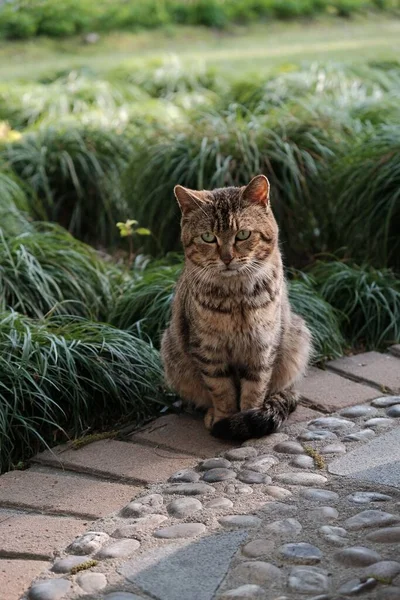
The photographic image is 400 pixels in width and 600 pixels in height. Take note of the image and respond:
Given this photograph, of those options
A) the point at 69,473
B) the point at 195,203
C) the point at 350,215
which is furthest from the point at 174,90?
the point at 69,473

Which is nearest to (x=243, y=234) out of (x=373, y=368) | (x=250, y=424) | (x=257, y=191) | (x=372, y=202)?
(x=257, y=191)

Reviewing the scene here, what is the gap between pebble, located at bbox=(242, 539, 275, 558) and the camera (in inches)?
113

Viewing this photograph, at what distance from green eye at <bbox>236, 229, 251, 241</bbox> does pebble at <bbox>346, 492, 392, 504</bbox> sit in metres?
1.15

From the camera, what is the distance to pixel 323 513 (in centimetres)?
312

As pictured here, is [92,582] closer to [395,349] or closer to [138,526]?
[138,526]

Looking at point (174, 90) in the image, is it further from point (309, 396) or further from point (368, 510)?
point (368, 510)

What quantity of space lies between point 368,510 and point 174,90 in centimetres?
688

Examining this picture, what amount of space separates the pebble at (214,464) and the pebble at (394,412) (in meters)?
0.82

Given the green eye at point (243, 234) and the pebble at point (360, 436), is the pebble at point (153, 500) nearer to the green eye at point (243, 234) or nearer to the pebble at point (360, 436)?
the pebble at point (360, 436)

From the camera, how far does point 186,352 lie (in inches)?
160

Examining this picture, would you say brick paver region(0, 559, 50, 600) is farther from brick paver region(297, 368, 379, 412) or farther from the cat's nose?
brick paver region(297, 368, 379, 412)

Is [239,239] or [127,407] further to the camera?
[127,407]

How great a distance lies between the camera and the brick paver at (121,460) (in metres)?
3.59

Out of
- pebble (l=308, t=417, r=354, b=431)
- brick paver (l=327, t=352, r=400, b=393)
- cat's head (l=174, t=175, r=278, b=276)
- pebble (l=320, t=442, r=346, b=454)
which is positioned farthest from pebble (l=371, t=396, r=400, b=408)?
cat's head (l=174, t=175, r=278, b=276)
